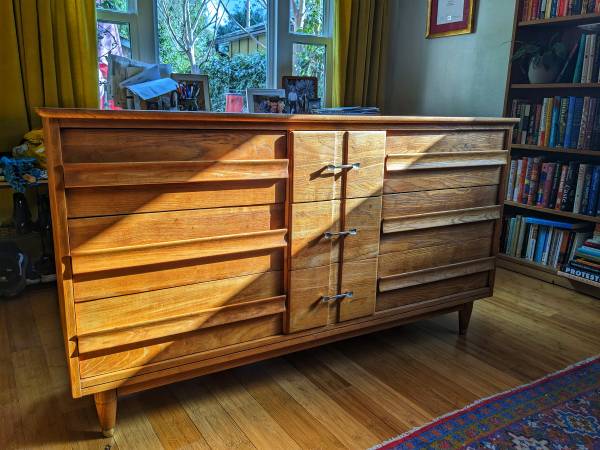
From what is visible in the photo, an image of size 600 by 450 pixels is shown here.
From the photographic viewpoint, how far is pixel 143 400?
5.23 ft

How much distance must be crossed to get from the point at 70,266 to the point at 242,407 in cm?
69

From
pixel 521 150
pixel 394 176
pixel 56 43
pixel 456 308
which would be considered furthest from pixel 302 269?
pixel 521 150

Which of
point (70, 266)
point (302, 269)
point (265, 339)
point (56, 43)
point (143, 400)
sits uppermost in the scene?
point (56, 43)

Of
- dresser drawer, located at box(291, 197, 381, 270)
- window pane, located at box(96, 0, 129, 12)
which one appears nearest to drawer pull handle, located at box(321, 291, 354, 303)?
dresser drawer, located at box(291, 197, 381, 270)

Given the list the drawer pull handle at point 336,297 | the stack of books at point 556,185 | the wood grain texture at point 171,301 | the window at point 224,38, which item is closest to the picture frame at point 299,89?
the window at point 224,38

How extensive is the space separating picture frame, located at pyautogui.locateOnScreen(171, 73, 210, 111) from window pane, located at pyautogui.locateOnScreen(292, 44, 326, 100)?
49.2 inches

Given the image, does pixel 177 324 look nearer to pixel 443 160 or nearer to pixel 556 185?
pixel 443 160

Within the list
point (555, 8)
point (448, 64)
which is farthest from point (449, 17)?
point (555, 8)

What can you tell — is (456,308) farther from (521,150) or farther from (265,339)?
(521,150)

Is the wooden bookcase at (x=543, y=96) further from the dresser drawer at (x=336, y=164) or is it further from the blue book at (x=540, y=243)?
the dresser drawer at (x=336, y=164)

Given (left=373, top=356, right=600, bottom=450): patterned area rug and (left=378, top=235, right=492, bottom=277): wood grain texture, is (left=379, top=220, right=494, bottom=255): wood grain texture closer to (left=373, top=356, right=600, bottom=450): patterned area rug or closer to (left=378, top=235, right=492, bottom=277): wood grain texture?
(left=378, top=235, right=492, bottom=277): wood grain texture

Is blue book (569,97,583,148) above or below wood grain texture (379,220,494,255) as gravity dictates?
above

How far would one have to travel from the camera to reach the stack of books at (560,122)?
255 cm

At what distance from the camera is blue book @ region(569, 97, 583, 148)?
102 inches
